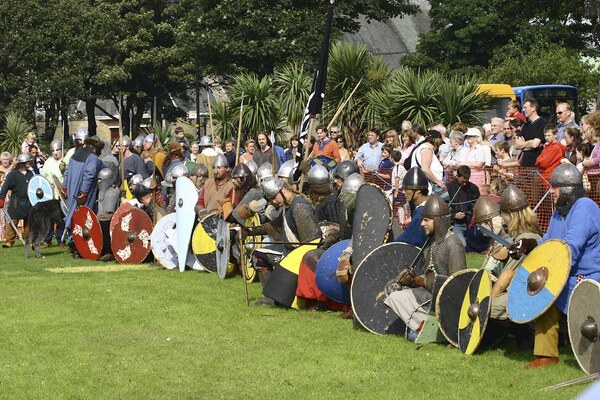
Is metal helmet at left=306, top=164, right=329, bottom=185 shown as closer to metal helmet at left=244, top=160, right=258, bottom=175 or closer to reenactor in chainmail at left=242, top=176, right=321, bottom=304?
reenactor in chainmail at left=242, top=176, right=321, bottom=304

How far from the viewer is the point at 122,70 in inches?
1770

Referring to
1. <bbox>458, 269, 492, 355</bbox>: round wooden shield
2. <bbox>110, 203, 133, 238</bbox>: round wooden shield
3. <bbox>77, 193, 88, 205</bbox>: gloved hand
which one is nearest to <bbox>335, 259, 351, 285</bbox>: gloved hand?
<bbox>458, 269, 492, 355</bbox>: round wooden shield

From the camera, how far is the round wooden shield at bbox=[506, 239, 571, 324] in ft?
25.7

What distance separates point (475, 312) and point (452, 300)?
1.17ft

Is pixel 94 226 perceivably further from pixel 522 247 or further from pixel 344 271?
pixel 522 247

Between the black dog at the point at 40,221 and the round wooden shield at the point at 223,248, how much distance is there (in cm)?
464

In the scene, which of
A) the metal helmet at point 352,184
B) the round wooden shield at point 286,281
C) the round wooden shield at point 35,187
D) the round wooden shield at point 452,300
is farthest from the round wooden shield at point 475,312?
the round wooden shield at point 35,187

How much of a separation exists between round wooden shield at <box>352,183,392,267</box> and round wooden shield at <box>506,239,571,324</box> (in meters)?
1.96

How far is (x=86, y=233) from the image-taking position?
16.5 m

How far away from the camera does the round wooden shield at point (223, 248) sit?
13.2 m

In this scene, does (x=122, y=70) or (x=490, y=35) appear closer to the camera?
(x=122, y=70)

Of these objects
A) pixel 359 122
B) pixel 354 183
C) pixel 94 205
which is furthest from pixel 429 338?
pixel 359 122

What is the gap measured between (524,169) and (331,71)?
10.0 m

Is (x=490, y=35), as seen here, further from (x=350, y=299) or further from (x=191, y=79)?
(x=350, y=299)
